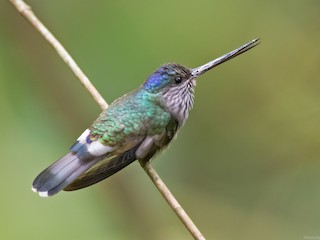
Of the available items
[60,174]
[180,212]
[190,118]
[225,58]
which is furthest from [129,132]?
[190,118]

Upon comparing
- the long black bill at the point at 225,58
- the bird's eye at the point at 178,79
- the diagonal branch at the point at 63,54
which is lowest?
the long black bill at the point at 225,58

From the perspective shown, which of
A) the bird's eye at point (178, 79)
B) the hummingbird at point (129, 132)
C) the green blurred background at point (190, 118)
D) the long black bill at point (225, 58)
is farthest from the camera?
the green blurred background at point (190, 118)

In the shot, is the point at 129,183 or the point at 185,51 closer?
the point at 129,183

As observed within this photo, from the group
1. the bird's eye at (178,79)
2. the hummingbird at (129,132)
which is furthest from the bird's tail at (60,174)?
the bird's eye at (178,79)

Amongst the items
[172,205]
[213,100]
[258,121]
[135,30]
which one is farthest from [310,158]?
[172,205]

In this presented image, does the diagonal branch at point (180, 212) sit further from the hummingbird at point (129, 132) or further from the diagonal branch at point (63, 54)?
the diagonal branch at point (63, 54)

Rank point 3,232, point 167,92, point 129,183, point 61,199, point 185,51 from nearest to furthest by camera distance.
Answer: point 167,92 → point 3,232 → point 61,199 → point 129,183 → point 185,51

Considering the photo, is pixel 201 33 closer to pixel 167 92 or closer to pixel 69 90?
pixel 69 90
